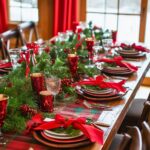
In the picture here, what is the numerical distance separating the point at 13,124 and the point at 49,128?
17 centimetres

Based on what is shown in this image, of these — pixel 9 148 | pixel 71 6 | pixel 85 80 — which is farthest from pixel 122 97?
pixel 71 6

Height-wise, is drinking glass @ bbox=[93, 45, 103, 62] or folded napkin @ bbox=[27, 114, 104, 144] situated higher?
drinking glass @ bbox=[93, 45, 103, 62]

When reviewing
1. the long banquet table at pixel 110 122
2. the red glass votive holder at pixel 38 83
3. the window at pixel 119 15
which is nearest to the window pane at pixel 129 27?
the window at pixel 119 15

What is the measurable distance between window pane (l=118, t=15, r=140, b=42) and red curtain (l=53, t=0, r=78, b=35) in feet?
1.96

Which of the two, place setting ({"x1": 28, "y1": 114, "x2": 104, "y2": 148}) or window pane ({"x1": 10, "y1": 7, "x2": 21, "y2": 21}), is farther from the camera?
window pane ({"x1": 10, "y1": 7, "x2": 21, "y2": 21})

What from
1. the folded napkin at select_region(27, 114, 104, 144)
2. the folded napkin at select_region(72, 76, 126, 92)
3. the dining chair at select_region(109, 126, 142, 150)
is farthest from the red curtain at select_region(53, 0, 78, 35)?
the dining chair at select_region(109, 126, 142, 150)

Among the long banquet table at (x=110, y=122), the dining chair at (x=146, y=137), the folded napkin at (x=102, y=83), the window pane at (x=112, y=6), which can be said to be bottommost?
the long banquet table at (x=110, y=122)

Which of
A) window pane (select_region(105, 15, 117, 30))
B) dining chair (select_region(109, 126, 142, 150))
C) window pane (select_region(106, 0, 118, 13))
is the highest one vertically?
window pane (select_region(106, 0, 118, 13))

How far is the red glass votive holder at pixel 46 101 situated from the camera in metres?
1.76

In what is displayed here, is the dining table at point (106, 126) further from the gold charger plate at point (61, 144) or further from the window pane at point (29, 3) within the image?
the window pane at point (29, 3)

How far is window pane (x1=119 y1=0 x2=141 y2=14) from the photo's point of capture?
4.47m

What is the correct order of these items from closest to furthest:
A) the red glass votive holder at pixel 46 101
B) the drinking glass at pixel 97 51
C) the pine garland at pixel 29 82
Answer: the pine garland at pixel 29 82 < the red glass votive holder at pixel 46 101 < the drinking glass at pixel 97 51

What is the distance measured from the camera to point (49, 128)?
5.07ft

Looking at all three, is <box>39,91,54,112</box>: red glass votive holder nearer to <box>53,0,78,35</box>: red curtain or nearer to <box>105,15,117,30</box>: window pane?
<box>53,0,78,35</box>: red curtain
